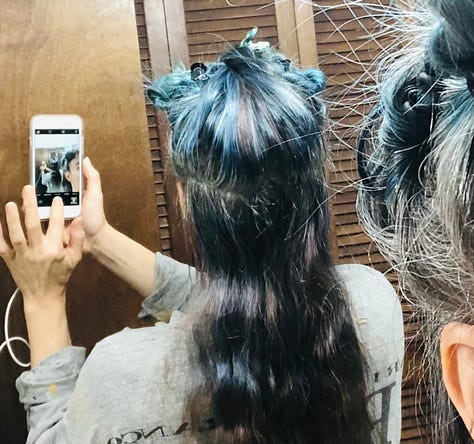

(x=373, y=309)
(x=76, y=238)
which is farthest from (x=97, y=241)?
(x=373, y=309)

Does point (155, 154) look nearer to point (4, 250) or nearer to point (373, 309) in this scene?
point (4, 250)

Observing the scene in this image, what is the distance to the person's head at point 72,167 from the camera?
2.49 ft

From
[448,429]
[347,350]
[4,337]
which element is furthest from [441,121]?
[4,337]

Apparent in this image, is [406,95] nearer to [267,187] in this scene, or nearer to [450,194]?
[450,194]

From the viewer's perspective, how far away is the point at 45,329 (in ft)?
2.31

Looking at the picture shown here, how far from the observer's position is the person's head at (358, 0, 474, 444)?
29cm

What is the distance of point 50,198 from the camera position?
29.7 inches

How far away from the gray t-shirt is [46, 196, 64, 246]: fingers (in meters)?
0.14

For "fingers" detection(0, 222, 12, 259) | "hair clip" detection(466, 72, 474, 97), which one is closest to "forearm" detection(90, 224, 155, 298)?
"fingers" detection(0, 222, 12, 259)

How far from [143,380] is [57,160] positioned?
32 centimetres

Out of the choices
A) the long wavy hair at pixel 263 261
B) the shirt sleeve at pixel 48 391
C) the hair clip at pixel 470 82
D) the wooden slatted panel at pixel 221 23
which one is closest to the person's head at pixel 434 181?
the hair clip at pixel 470 82

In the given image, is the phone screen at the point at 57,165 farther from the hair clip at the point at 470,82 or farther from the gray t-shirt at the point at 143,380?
the hair clip at the point at 470,82

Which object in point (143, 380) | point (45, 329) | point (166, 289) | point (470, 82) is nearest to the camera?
point (470, 82)

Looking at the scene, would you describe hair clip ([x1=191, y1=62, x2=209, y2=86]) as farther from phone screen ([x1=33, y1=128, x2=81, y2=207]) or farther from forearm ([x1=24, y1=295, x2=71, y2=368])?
forearm ([x1=24, y1=295, x2=71, y2=368])
